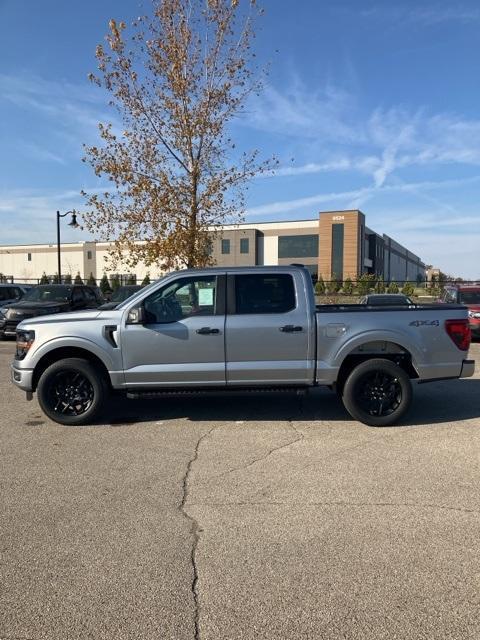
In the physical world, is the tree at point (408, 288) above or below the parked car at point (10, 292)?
above

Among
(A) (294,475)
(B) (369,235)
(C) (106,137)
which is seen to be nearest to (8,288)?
(C) (106,137)

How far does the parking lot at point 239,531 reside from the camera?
2781mm

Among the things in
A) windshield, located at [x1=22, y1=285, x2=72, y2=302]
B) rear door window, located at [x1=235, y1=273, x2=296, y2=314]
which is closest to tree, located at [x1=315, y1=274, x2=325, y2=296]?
windshield, located at [x1=22, y1=285, x2=72, y2=302]

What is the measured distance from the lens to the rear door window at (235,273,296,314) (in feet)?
21.4

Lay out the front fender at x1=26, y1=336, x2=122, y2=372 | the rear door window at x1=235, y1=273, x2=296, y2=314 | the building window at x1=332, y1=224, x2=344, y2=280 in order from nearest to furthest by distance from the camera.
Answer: the front fender at x1=26, y1=336, x2=122, y2=372
the rear door window at x1=235, y1=273, x2=296, y2=314
the building window at x1=332, y1=224, x2=344, y2=280

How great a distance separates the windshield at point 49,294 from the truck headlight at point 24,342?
412 inches

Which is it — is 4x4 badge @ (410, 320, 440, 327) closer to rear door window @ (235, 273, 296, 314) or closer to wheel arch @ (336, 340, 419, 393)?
wheel arch @ (336, 340, 419, 393)

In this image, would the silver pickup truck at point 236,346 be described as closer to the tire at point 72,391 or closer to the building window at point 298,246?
the tire at point 72,391

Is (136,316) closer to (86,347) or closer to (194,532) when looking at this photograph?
(86,347)

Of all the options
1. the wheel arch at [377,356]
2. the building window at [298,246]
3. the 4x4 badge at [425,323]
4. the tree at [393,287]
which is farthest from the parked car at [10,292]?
the building window at [298,246]

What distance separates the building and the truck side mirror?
240ft

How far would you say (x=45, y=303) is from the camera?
16.5 metres

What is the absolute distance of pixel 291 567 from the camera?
128 inches

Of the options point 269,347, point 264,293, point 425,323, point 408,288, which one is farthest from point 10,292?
point 408,288
